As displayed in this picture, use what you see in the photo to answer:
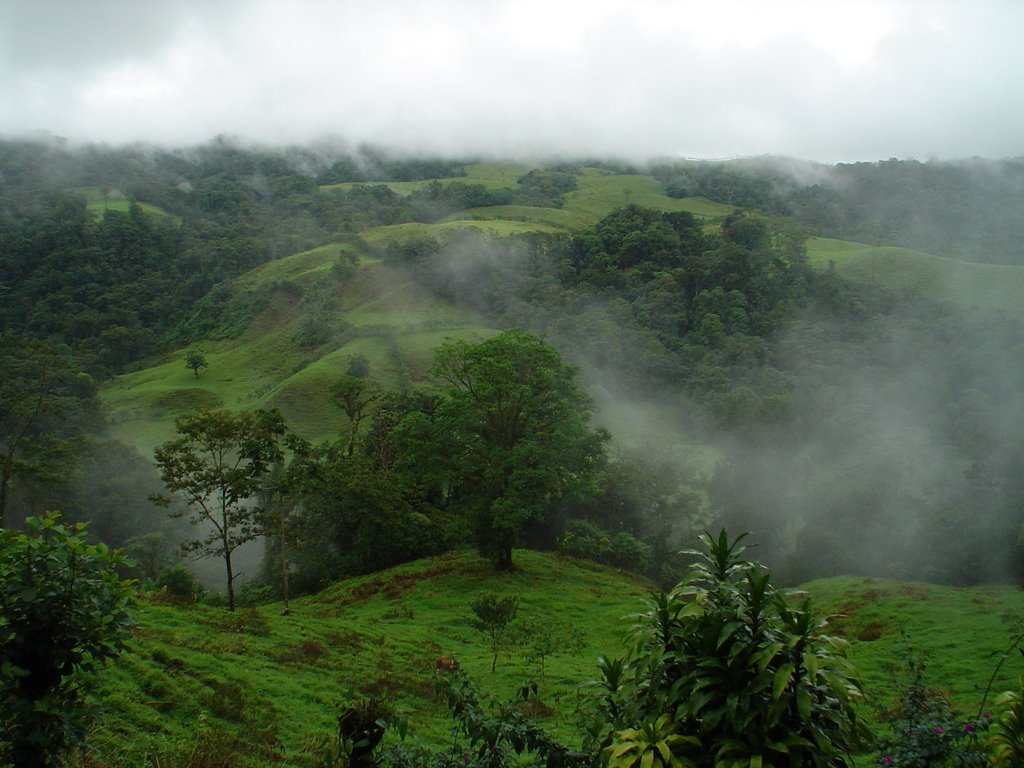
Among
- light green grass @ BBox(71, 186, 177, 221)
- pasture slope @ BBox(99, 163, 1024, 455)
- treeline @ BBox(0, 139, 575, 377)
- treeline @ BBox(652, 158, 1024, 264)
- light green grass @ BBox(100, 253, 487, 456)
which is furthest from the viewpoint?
light green grass @ BBox(71, 186, 177, 221)

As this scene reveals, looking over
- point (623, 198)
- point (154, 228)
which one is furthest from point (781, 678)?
point (623, 198)

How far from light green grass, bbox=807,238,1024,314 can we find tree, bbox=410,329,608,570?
57.4 metres

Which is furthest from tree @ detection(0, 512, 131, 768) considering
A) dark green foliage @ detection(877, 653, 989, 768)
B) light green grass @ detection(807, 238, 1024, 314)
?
light green grass @ detection(807, 238, 1024, 314)

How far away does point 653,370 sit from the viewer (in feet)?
194

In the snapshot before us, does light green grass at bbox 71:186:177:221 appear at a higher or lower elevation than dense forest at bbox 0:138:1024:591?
higher

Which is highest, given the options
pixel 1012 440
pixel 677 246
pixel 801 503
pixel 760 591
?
pixel 677 246

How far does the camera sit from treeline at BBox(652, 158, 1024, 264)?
8906 centimetres

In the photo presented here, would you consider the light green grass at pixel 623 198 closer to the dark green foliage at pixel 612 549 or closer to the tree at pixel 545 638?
the dark green foliage at pixel 612 549

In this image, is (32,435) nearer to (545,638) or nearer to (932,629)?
(545,638)

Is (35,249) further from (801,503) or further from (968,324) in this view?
(968,324)

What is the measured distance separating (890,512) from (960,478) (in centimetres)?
617

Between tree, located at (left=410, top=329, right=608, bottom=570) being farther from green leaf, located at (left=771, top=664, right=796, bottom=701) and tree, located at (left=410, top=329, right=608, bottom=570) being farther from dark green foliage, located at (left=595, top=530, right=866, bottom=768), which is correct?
green leaf, located at (left=771, top=664, right=796, bottom=701)

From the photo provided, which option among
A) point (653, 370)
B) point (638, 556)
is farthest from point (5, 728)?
point (653, 370)

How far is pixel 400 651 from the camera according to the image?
50.0ft
